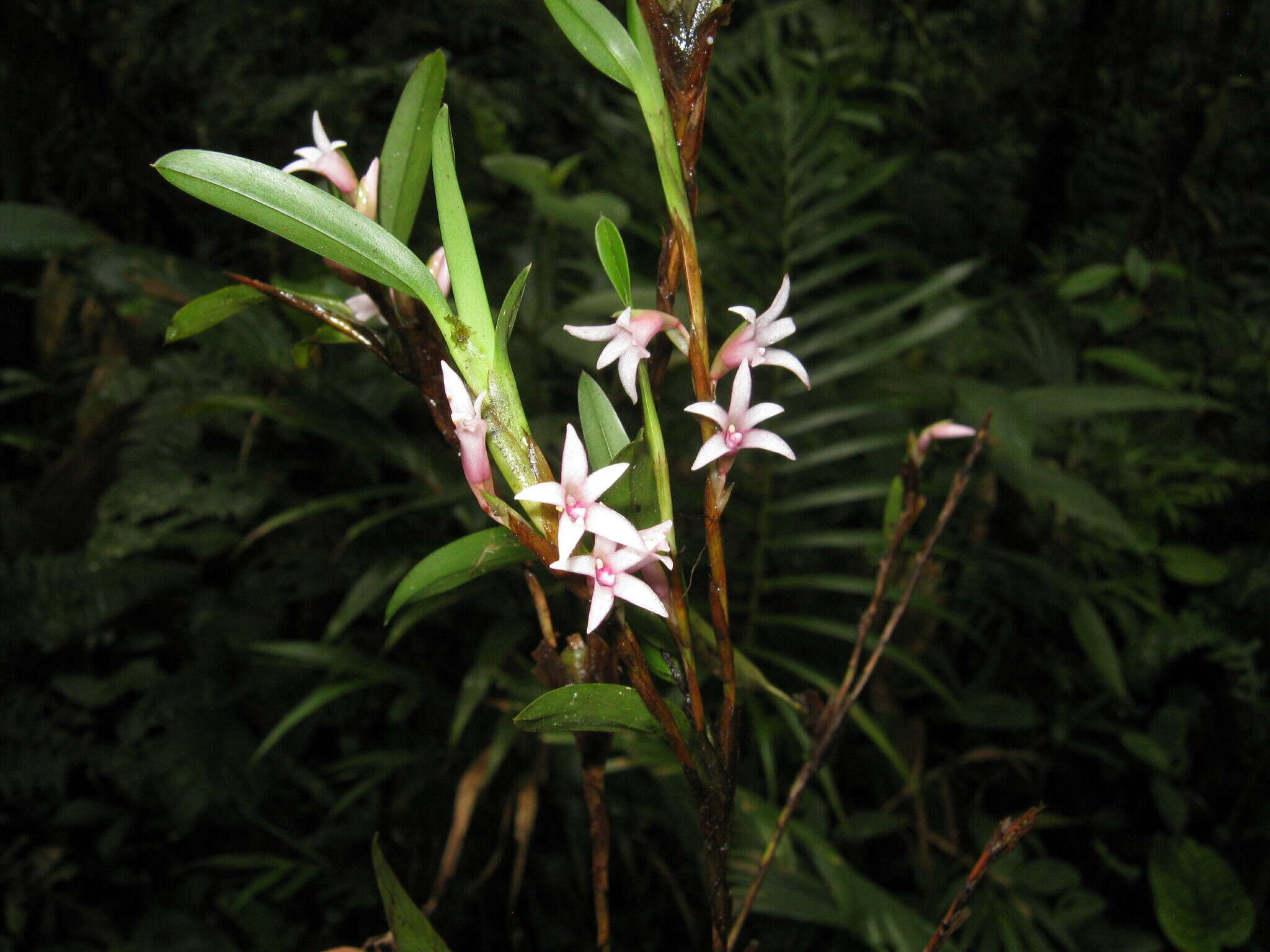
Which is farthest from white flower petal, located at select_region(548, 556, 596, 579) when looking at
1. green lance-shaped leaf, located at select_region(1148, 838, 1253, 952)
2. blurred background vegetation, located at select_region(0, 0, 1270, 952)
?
green lance-shaped leaf, located at select_region(1148, 838, 1253, 952)

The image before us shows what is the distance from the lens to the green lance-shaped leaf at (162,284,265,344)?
0.30 metres

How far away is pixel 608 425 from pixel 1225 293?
171 cm

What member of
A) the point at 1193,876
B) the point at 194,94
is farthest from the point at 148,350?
the point at 1193,876

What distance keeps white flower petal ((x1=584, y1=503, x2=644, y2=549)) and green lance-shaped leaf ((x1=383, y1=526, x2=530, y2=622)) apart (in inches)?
1.6

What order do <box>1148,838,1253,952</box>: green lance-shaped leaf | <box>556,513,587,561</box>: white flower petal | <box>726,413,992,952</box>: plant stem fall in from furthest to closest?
<box>1148,838,1253,952</box>: green lance-shaped leaf
<box>726,413,992,952</box>: plant stem
<box>556,513,587,561</box>: white flower petal

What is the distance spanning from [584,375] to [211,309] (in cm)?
14

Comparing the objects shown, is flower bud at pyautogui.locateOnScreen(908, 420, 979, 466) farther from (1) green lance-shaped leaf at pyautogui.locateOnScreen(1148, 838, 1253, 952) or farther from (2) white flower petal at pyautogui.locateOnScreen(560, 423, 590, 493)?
(1) green lance-shaped leaf at pyautogui.locateOnScreen(1148, 838, 1253, 952)

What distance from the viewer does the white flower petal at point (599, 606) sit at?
0.79ft

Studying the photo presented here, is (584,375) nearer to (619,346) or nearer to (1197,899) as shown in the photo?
(619,346)

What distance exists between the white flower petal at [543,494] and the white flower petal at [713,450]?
50mm

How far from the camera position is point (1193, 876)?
1.03m

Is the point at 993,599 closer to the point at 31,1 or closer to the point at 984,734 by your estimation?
the point at 984,734

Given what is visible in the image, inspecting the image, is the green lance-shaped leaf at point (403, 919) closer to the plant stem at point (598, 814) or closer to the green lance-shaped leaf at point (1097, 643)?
the plant stem at point (598, 814)

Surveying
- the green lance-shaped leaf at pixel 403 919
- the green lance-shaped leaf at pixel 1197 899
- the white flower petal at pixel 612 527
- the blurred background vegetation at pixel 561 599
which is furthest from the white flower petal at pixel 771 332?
the green lance-shaped leaf at pixel 1197 899
